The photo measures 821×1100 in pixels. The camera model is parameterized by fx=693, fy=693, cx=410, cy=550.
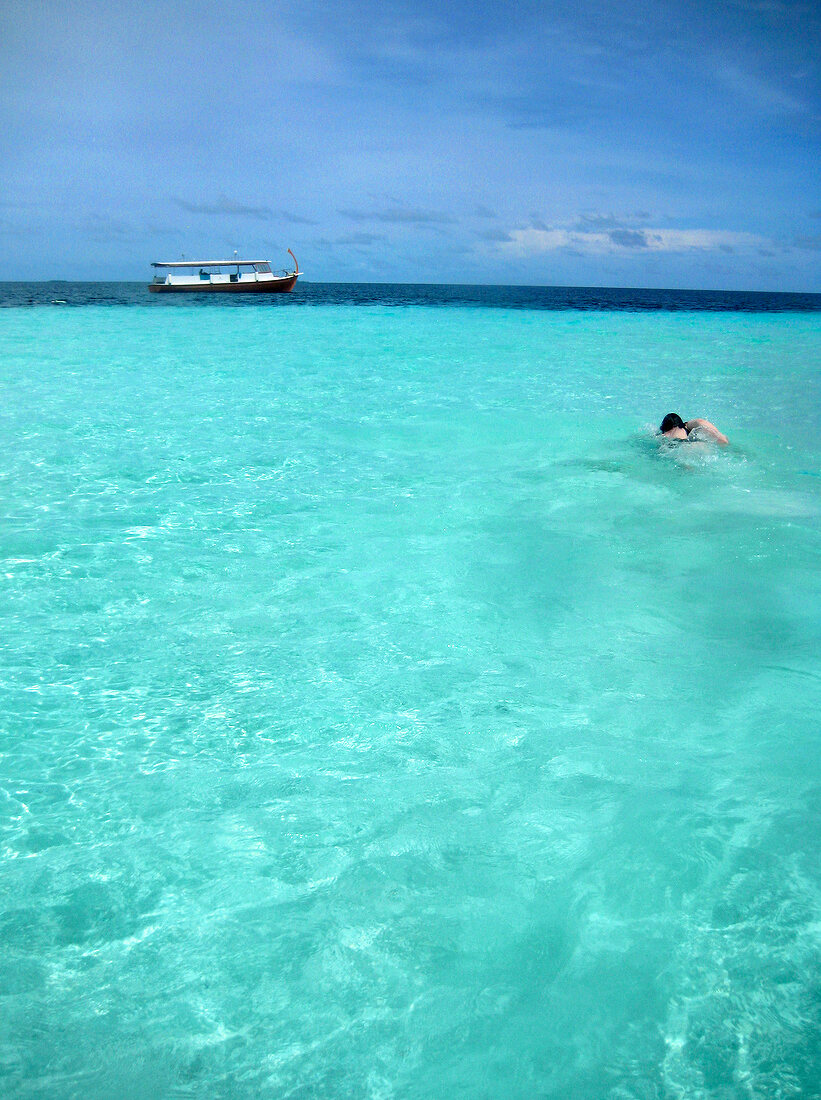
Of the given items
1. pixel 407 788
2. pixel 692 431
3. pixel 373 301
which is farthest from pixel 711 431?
pixel 373 301

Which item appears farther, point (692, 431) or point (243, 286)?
point (243, 286)

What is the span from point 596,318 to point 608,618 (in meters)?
48.3

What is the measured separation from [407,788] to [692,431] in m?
9.35

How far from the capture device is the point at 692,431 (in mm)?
11211

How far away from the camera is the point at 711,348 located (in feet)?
96.1

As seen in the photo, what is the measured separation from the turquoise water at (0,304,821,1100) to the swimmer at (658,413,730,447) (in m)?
2.22

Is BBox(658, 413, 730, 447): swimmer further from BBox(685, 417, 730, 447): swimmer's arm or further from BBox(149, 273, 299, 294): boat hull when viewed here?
BBox(149, 273, 299, 294): boat hull

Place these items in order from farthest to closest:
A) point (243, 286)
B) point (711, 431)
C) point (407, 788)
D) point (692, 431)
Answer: point (243, 286), point (692, 431), point (711, 431), point (407, 788)

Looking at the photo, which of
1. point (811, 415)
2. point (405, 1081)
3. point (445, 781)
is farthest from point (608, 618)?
point (811, 415)

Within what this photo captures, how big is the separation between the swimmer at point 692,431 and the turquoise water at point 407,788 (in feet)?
7.29

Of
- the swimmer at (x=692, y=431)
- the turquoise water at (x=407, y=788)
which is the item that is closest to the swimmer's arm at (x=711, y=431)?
the swimmer at (x=692, y=431)

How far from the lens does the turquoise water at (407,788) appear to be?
253 cm

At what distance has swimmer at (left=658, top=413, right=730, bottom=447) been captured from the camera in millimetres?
11023

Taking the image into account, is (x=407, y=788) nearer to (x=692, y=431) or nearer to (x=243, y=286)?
(x=692, y=431)
